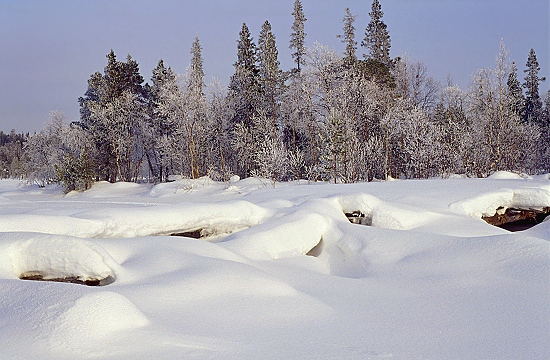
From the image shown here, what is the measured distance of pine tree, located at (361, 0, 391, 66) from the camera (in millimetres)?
37844

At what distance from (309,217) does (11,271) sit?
5551mm

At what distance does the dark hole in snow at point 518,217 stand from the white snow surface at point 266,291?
9.62 ft

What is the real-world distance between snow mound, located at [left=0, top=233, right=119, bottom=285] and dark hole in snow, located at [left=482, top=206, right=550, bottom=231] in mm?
10804

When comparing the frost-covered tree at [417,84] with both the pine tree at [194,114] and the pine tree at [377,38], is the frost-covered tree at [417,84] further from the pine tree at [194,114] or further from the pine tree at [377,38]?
the pine tree at [194,114]

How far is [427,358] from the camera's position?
126 inches

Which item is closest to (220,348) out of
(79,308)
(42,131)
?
(79,308)

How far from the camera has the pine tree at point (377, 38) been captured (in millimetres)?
37844

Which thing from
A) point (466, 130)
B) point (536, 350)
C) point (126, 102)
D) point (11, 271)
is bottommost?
point (536, 350)

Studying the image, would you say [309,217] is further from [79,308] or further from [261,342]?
[79,308]

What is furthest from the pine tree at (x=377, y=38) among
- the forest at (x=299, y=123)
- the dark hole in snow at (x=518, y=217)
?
the dark hole in snow at (x=518, y=217)

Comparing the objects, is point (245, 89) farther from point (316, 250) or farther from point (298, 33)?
point (316, 250)

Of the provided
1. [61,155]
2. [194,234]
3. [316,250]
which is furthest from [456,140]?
[61,155]

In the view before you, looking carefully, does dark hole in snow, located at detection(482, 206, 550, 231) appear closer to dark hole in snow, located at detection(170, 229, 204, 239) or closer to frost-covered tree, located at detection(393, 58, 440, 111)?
dark hole in snow, located at detection(170, 229, 204, 239)

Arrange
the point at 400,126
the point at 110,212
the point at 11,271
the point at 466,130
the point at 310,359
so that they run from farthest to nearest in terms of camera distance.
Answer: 1. the point at 466,130
2. the point at 400,126
3. the point at 110,212
4. the point at 11,271
5. the point at 310,359
